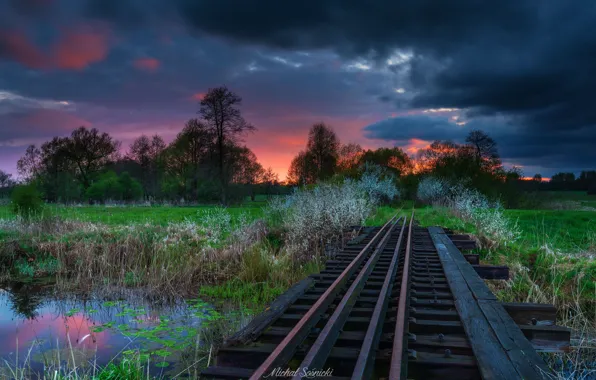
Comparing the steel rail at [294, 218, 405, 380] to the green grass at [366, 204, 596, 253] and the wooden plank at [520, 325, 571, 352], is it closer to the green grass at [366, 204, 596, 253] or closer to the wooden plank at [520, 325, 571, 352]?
the wooden plank at [520, 325, 571, 352]

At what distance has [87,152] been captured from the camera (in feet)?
168

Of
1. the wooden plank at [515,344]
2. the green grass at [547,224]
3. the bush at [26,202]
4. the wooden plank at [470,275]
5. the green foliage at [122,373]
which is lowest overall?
the green foliage at [122,373]

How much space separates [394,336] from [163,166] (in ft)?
173

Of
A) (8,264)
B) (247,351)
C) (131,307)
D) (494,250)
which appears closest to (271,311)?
(247,351)

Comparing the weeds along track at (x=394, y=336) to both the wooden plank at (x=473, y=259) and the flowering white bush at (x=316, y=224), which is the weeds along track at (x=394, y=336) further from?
the flowering white bush at (x=316, y=224)

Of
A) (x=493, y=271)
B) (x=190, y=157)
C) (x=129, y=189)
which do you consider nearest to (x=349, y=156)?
(x=190, y=157)

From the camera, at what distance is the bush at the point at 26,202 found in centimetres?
1694

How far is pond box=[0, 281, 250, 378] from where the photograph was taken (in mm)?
6020

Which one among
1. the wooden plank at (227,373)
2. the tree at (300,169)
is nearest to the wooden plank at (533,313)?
the wooden plank at (227,373)

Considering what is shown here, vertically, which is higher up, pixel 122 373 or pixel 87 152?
pixel 87 152

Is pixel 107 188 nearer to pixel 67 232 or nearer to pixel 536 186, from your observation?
pixel 67 232

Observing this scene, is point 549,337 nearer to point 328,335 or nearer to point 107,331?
point 328,335

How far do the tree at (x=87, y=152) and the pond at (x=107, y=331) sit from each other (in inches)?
1714

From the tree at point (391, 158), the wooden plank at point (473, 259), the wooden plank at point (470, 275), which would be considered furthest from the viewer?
the tree at point (391, 158)
